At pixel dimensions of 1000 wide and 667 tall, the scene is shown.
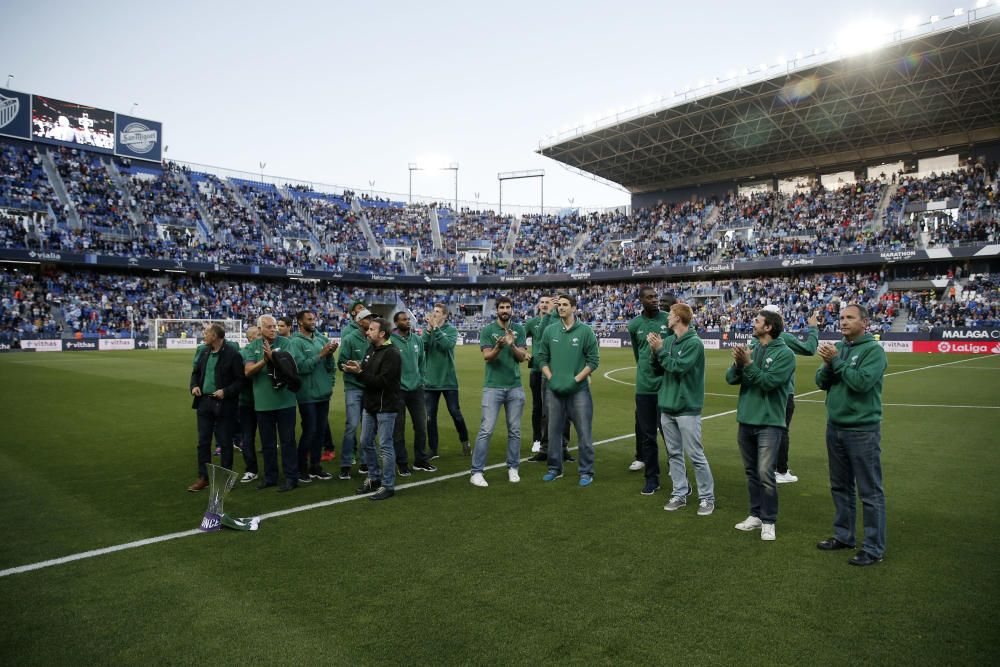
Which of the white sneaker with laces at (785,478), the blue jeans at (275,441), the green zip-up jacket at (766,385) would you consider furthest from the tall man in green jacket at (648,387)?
the blue jeans at (275,441)

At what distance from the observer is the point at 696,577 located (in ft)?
15.1

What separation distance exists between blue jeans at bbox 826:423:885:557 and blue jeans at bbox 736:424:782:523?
0.48 m

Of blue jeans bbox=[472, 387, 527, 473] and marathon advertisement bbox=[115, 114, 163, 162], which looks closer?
blue jeans bbox=[472, 387, 527, 473]

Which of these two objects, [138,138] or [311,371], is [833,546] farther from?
[138,138]

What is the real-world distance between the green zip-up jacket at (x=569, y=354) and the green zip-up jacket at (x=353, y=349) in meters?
2.42

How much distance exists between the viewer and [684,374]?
20.4ft

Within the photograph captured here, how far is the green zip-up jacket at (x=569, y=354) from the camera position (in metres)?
7.23

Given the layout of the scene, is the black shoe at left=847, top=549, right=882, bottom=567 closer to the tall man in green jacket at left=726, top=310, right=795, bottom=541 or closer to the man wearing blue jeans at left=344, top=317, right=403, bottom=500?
the tall man in green jacket at left=726, top=310, right=795, bottom=541

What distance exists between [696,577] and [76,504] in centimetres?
665

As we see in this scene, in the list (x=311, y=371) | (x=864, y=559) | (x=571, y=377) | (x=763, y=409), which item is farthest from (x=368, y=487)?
(x=864, y=559)

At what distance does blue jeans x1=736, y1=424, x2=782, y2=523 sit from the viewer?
544 centimetres

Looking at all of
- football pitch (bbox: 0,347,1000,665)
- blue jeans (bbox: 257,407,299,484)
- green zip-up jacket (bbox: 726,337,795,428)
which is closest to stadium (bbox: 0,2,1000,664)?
football pitch (bbox: 0,347,1000,665)

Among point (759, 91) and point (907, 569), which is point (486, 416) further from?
point (759, 91)

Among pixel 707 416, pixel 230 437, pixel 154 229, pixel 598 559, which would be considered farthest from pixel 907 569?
pixel 154 229
